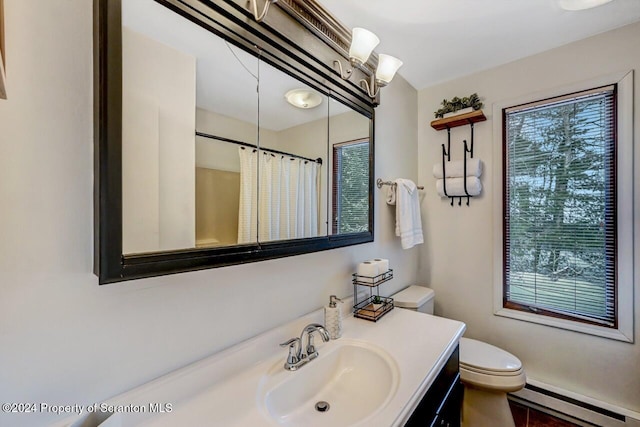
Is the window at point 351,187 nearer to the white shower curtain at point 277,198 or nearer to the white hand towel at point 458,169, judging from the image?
the white shower curtain at point 277,198

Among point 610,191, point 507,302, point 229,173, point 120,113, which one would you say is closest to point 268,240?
point 229,173

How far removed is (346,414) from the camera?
0.93 m

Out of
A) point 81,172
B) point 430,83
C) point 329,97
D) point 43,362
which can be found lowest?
point 43,362

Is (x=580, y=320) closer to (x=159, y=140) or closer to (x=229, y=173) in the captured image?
(x=229, y=173)

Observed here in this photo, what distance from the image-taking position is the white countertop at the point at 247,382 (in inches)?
28.2

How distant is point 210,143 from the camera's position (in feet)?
2.83

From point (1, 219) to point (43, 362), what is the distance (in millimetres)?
313

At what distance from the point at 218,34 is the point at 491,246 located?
2014 mm

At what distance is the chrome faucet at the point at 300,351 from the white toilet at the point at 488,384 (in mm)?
965

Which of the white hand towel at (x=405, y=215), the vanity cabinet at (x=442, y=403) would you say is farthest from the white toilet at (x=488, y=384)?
the white hand towel at (x=405, y=215)

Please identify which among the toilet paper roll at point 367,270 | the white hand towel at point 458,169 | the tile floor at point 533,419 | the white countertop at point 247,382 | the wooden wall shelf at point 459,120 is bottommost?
the tile floor at point 533,419

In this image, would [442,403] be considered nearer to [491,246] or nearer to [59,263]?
[491,246]

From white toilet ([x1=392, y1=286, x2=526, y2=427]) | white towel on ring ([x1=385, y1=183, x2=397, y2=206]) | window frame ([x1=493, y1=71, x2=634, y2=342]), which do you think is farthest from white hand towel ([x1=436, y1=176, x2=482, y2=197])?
white toilet ([x1=392, y1=286, x2=526, y2=427])

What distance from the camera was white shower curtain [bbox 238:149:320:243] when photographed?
37.9 inches
